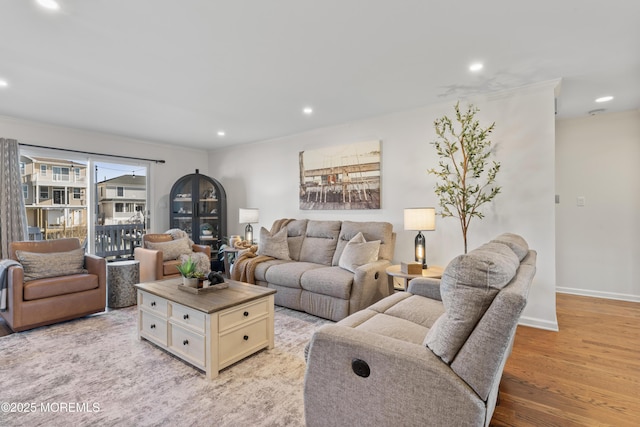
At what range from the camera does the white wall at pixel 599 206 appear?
376cm

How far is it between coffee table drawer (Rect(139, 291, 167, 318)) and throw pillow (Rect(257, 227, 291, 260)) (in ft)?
5.37

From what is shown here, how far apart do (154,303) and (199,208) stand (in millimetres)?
3211

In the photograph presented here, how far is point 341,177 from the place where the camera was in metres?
4.34

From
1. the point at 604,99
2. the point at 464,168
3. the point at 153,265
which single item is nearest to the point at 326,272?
the point at 464,168

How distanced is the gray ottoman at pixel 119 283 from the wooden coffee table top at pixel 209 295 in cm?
113

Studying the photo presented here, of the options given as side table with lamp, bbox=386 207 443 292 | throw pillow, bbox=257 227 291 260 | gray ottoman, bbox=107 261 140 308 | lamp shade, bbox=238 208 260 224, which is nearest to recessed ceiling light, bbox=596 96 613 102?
side table with lamp, bbox=386 207 443 292

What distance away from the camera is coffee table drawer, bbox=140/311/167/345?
8.02 feet

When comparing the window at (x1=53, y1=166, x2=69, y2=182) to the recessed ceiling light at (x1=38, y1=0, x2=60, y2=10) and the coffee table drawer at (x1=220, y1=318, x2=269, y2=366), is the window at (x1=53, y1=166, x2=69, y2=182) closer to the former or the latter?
the recessed ceiling light at (x1=38, y1=0, x2=60, y2=10)

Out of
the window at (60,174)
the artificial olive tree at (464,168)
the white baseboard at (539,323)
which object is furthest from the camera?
the window at (60,174)

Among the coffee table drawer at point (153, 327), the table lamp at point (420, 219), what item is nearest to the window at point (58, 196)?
the coffee table drawer at point (153, 327)

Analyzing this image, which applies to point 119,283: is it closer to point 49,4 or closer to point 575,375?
point 49,4

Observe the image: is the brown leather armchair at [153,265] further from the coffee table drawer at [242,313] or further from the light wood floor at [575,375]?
the coffee table drawer at [242,313]

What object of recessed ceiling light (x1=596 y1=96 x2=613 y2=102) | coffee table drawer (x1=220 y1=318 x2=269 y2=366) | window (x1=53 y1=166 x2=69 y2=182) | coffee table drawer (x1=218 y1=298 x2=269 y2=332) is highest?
recessed ceiling light (x1=596 y1=96 x2=613 y2=102)

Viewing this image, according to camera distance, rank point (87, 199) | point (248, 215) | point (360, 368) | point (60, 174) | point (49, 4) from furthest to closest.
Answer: point (248, 215) → point (87, 199) → point (60, 174) → point (49, 4) → point (360, 368)
